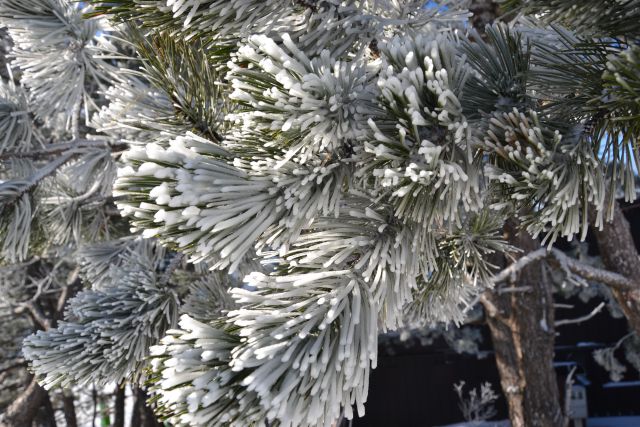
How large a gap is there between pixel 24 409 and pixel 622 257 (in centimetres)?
296

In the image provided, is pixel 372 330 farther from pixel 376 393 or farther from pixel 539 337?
pixel 376 393

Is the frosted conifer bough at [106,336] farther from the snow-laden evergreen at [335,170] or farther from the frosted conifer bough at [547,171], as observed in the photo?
the frosted conifer bough at [547,171]

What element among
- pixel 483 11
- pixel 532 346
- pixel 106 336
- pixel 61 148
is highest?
pixel 483 11

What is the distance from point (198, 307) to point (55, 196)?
598 millimetres

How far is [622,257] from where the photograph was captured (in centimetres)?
177

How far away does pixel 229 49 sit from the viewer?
0.54 meters

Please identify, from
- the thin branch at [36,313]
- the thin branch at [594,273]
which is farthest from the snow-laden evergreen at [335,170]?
the thin branch at [36,313]

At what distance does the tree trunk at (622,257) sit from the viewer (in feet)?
5.57

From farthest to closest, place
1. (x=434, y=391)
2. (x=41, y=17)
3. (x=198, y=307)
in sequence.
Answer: (x=434, y=391) < (x=41, y=17) < (x=198, y=307)

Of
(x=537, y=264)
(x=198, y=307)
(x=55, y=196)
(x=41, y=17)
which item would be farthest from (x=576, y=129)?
(x=537, y=264)

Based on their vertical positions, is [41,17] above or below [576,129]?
above

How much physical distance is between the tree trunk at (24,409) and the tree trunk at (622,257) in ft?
9.09

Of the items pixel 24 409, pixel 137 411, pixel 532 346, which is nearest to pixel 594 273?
pixel 532 346

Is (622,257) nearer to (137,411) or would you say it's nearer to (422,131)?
(422,131)
